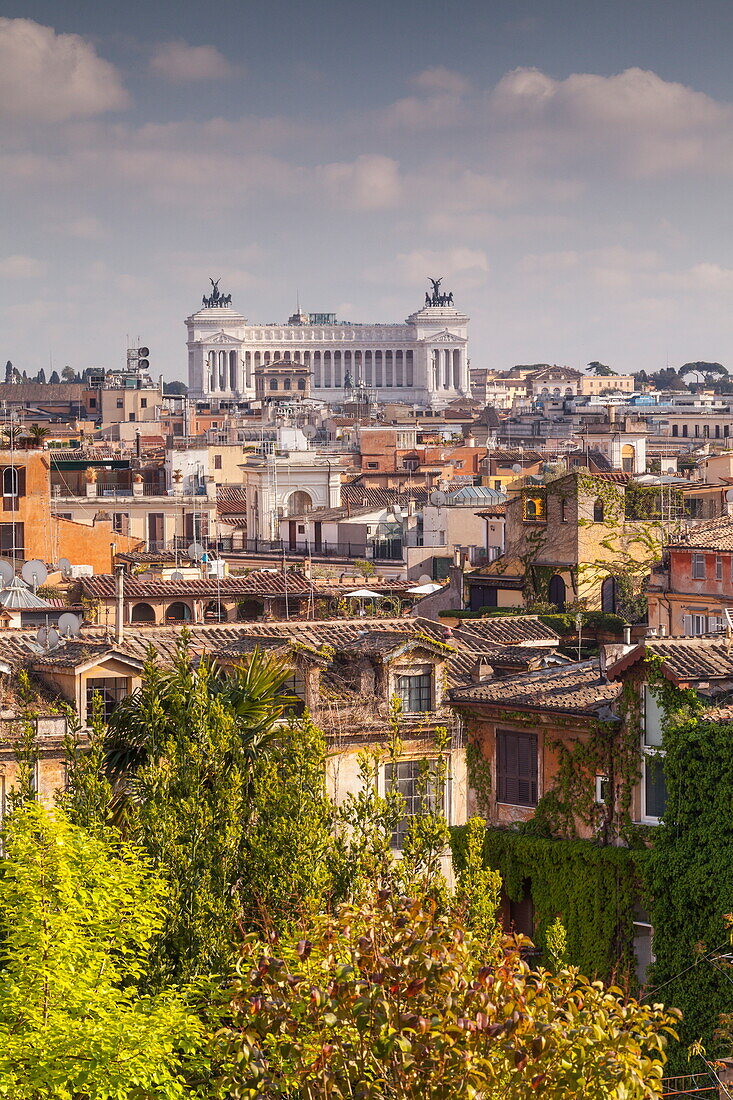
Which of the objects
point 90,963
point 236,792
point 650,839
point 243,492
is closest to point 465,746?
point 650,839

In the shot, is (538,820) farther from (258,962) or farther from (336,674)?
(258,962)

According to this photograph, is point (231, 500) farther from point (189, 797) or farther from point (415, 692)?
point (189, 797)

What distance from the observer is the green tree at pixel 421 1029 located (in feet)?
37.6

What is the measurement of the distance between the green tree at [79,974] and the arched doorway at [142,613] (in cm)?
1993

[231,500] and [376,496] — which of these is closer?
[376,496]

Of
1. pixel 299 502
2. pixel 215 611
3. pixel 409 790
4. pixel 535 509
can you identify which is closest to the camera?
pixel 409 790

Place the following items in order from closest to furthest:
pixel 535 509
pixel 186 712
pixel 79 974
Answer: pixel 79 974, pixel 186 712, pixel 535 509

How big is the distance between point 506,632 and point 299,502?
39.0m

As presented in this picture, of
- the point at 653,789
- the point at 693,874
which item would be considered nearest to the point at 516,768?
the point at 653,789

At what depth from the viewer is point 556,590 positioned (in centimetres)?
4425

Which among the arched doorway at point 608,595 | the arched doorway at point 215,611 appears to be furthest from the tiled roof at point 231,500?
the arched doorway at point 215,611

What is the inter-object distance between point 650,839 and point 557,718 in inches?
72.6

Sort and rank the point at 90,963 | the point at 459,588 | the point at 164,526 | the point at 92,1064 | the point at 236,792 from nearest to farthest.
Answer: the point at 92,1064 → the point at 90,963 → the point at 236,792 → the point at 459,588 → the point at 164,526

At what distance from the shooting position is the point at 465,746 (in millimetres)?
22969
